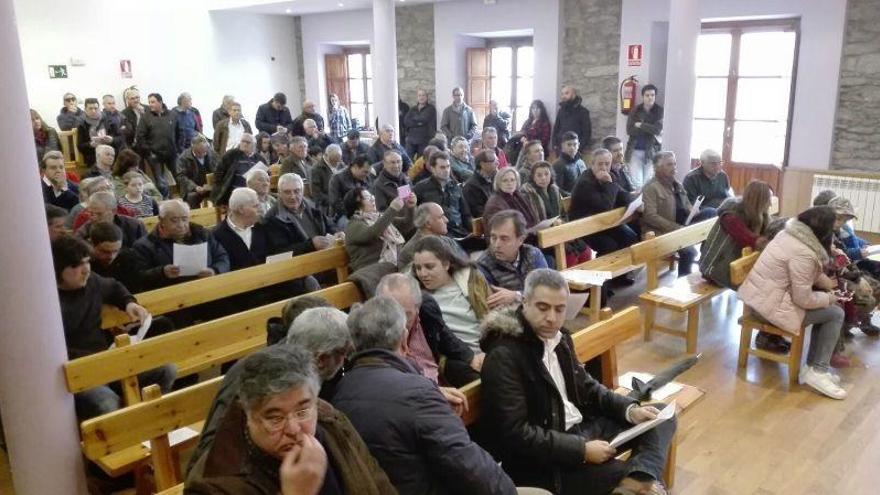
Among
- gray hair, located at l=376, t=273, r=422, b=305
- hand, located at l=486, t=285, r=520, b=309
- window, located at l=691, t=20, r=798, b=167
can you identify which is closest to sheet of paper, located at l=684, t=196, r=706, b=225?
hand, located at l=486, t=285, r=520, b=309

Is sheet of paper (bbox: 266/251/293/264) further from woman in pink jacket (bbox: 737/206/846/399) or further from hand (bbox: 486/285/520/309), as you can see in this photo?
woman in pink jacket (bbox: 737/206/846/399)

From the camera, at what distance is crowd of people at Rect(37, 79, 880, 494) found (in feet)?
6.05

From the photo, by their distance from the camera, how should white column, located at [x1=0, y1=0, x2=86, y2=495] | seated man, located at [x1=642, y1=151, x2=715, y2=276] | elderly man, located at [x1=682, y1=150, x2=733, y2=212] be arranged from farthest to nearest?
elderly man, located at [x1=682, y1=150, x2=733, y2=212] → seated man, located at [x1=642, y1=151, x2=715, y2=276] → white column, located at [x1=0, y1=0, x2=86, y2=495]

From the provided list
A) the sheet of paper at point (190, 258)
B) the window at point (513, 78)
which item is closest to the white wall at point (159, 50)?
the window at point (513, 78)

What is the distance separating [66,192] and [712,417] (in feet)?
16.9

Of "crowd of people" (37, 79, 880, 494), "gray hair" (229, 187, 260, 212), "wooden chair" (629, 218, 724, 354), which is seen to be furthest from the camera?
"wooden chair" (629, 218, 724, 354)

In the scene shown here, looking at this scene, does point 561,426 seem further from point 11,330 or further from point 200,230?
point 200,230

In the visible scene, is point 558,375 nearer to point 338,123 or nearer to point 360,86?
point 338,123

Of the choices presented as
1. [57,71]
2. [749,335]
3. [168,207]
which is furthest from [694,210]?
[57,71]

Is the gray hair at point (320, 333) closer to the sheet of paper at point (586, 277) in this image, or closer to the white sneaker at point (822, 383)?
the sheet of paper at point (586, 277)

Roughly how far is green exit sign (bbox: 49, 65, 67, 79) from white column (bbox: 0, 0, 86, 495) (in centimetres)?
1057

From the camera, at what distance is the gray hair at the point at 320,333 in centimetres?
229

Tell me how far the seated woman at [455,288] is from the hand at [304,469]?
191 cm

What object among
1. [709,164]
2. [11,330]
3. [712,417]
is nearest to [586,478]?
[712,417]
